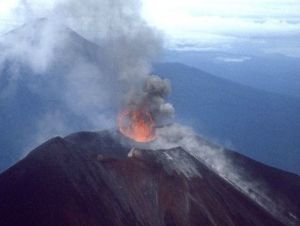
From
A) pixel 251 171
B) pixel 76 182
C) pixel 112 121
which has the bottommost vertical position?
pixel 112 121

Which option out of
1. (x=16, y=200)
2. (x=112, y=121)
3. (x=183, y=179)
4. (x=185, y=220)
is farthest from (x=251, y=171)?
(x=112, y=121)

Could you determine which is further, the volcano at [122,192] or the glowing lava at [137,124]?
the glowing lava at [137,124]

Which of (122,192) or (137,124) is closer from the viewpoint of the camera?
A: (122,192)

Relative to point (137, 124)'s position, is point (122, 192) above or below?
below

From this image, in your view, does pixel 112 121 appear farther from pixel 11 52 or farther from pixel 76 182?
pixel 76 182

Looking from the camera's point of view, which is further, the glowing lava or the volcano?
the glowing lava
